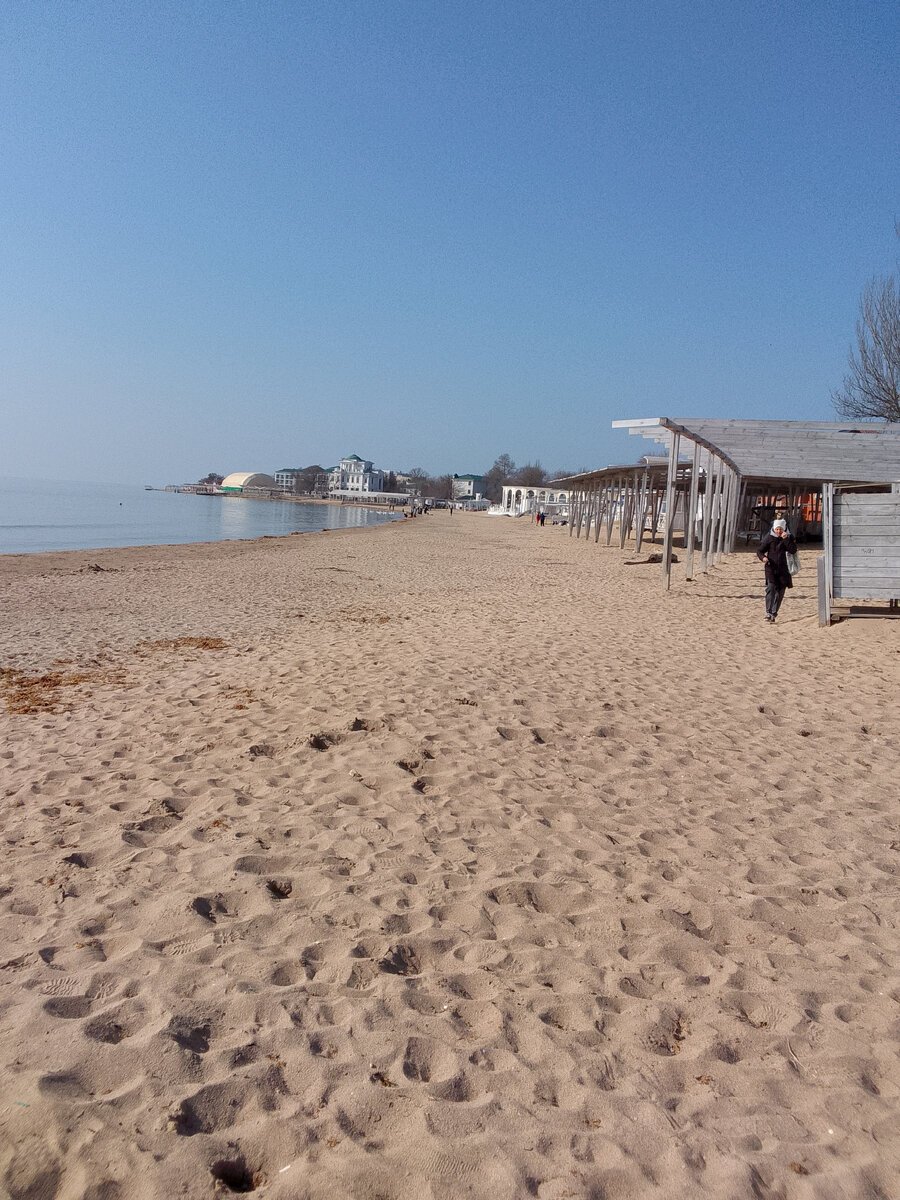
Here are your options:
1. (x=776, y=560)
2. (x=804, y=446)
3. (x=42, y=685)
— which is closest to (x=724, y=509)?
(x=804, y=446)

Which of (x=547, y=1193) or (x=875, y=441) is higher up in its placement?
(x=875, y=441)

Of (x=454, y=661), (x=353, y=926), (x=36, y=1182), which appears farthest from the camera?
(x=454, y=661)

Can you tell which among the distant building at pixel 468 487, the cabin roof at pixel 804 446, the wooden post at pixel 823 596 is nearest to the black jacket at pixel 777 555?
the wooden post at pixel 823 596

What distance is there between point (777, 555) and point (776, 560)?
0.26ft

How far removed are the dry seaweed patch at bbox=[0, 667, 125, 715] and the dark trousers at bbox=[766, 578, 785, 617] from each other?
29.4 feet

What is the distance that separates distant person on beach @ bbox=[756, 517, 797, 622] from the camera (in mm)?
11672

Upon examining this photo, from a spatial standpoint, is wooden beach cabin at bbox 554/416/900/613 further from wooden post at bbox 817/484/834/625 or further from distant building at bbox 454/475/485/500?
distant building at bbox 454/475/485/500

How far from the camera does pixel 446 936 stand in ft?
11.4

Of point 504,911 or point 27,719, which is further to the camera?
point 27,719

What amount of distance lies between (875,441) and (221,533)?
34483 millimetres

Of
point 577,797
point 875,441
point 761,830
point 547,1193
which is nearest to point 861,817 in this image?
point 761,830

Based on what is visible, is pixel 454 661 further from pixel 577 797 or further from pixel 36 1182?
pixel 36 1182

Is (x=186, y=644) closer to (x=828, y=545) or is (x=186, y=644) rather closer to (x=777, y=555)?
(x=777, y=555)

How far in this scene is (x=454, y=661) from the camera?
8.42m
